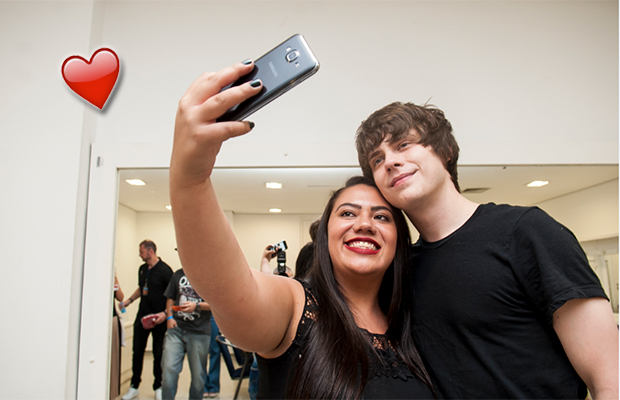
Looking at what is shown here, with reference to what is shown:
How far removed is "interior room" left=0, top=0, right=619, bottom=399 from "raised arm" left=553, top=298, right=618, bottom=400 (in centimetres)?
113

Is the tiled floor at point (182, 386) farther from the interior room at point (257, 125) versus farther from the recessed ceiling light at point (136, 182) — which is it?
the recessed ceiling light at point (136, 182)

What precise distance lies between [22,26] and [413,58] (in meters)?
1.86

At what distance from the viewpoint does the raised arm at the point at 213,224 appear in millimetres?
456

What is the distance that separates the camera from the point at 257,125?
1865 millimetres

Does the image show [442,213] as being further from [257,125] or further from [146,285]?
[146,285]

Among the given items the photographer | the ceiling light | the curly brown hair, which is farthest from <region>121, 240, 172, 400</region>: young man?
the ceiling light

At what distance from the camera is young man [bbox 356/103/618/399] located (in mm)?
733

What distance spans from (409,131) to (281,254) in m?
0.96

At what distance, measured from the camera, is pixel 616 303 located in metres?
1.68

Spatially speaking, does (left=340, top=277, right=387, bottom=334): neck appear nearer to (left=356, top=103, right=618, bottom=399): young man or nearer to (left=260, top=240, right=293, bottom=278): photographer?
(left=356, top=103, right=618, bottom=399): young man

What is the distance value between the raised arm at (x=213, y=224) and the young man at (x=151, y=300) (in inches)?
47.2

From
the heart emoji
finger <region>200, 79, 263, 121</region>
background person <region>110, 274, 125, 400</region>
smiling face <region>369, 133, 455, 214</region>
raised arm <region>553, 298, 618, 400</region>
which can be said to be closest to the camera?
finger <region>200, 79, 263, 121</region>

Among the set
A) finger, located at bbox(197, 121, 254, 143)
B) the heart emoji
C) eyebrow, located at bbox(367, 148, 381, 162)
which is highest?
the heart emoji

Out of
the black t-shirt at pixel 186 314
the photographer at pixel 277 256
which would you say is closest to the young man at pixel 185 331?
the black t-shirt at pixel 186 314
